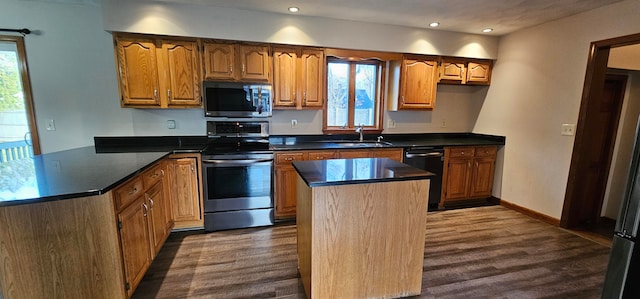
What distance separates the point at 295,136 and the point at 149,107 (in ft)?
5.81

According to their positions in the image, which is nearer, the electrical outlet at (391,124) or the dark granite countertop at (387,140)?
the dark granite countertop at (387,140)

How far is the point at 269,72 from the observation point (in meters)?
3.25

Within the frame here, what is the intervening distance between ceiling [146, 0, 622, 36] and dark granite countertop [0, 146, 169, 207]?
1.81 m

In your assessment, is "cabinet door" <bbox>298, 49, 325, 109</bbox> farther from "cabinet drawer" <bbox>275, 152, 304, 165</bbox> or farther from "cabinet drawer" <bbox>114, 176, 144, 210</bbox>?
"cabinet drawer" <bbox>114, 176, 144, 210</bbox>

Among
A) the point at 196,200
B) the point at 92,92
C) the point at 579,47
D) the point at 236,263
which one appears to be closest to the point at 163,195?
the point at 196,200

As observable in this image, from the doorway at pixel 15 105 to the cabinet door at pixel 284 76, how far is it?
275 cm

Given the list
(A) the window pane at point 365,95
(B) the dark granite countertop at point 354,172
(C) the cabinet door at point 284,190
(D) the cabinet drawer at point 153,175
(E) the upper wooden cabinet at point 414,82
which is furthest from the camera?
(A) the window pane at point 365,95

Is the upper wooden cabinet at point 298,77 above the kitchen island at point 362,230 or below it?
A: above

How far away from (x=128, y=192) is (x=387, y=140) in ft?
10.7

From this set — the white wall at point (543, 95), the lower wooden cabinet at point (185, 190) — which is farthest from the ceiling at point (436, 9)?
the lower wooden cabinet at point (185, 190)

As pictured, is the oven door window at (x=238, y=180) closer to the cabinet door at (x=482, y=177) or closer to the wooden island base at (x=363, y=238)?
the wooden island base at (x=363, y=238)

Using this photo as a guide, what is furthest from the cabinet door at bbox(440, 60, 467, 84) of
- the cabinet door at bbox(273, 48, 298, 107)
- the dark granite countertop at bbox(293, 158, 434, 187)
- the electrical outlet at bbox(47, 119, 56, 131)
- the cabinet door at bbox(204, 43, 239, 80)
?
the electrical outlet at bbox(47, 119, 56, 131)

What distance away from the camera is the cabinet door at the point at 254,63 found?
3161mm

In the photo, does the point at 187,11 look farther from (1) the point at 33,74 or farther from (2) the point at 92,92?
(1) the point at 33,74
